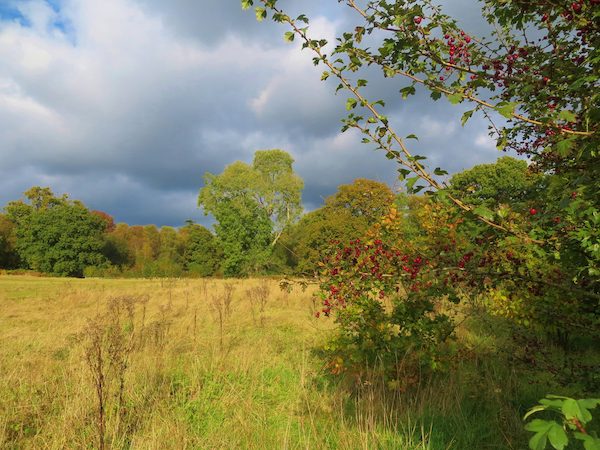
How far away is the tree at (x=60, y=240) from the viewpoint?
47.5m

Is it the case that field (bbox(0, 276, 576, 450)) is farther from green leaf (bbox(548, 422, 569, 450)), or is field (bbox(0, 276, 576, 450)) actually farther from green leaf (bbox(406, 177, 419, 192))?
green leaf (bbox(548, 422, 569, 450))

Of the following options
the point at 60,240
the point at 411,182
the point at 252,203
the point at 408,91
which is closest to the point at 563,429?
the point at 411,182

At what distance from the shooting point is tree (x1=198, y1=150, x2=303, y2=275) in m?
40.2

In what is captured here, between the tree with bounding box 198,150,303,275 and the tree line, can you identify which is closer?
the tree line

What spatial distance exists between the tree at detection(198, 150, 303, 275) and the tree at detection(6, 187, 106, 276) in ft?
62.6

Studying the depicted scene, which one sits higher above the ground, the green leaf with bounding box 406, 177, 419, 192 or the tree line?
the tree line

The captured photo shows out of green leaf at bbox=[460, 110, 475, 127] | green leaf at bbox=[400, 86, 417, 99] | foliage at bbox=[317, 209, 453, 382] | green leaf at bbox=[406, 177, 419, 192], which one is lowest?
foliage at bbox=[317, 209, 453, 382]

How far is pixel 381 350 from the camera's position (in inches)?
195

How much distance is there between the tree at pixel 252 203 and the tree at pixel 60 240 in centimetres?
1907

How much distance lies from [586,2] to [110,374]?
19.5ft

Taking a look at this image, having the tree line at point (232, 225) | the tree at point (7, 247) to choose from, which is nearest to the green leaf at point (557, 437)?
the tree line at point (232, 225)

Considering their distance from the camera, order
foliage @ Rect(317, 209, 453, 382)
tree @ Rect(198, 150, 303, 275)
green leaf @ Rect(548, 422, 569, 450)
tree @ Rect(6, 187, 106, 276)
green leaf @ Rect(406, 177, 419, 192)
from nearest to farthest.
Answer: green leaf @ Rect(548, 422, 569, 450)
green leaf @ Rect(406, 177, 419, 192)
foliage @ Rect(317, 209, 453, 382)
tree @ Rect(198, 150, 303, 275)
tree @ Rect(6, 187, 106, 276)

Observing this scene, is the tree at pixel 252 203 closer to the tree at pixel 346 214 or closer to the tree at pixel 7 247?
the tree at pixel 346 214

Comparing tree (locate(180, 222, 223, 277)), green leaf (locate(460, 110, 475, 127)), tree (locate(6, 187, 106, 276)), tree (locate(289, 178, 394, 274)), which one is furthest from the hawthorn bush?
tree (locate(6, 187, 106, 276))
